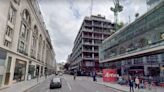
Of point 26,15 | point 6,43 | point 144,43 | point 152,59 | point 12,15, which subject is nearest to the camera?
point 6,43

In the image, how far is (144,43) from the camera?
25078mm

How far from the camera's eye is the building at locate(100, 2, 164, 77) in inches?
864

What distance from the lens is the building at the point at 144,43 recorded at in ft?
72.0

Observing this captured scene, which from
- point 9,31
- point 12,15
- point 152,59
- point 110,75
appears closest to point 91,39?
point 110,75

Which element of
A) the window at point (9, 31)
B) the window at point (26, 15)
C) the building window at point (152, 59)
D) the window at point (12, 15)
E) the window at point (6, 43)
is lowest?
the building window at point (152, 59)

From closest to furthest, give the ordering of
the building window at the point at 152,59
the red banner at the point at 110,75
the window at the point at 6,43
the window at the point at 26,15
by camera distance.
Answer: the window at the point at 6,43 → the building window at the point at 152,59 → the red banner at the point at 110,75 → the window at the point at 26,15

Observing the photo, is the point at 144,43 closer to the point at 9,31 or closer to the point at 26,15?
the point at 9,31

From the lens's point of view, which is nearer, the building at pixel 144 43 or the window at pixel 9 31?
the building at pixel 144 43

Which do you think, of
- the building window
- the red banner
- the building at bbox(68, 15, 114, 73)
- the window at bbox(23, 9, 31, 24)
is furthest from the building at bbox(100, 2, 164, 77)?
the building at bbox(68, 15, 114, 73)

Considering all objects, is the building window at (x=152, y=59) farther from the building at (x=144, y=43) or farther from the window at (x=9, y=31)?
the window at (x=9, y=31)

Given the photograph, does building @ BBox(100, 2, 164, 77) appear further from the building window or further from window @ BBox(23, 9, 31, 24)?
window @ BBox(23, 9, 31, 24)

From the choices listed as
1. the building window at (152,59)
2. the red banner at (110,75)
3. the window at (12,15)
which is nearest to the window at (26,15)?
the window at (12,15)

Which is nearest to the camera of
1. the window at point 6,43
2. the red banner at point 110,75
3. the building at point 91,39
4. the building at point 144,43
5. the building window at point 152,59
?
the building at point 144,43

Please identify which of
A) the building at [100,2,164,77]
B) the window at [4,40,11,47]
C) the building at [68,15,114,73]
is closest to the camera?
the building at [100,2,164,77]
